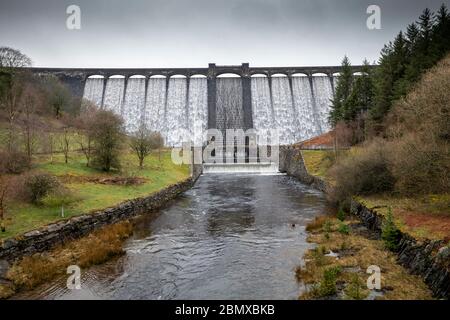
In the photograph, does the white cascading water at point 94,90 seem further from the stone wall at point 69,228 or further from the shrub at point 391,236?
the shrub at point 391,236

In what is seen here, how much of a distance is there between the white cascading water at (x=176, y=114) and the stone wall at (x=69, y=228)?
46.7 m

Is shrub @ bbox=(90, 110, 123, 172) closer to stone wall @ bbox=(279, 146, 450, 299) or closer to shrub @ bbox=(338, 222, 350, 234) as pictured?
shrub @ bbox=(338, 222, 350, 234)

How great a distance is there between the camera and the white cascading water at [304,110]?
7700 cm

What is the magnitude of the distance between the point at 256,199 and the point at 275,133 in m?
44.7

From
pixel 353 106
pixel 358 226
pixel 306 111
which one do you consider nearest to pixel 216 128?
pixel 306 111

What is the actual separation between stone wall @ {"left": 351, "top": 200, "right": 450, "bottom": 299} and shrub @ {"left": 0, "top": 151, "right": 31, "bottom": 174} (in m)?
25.4

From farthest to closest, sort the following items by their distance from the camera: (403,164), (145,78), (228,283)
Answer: (145,78), (403,164), (228,283)

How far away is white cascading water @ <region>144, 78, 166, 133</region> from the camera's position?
77.8m

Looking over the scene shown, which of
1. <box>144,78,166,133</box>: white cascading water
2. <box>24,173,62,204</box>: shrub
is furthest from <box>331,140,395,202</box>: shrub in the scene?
<box>144,78,166,133</box>: white cascading water

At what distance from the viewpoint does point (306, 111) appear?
79.4m

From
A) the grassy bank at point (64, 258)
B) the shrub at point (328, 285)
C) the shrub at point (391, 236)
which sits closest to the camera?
the shrub at point (328, 285)

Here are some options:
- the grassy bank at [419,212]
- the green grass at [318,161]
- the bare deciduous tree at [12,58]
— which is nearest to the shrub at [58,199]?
the grassy bank at [419,212]
